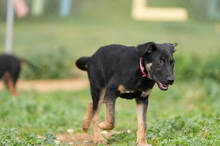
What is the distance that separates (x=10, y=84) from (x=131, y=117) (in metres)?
4.51

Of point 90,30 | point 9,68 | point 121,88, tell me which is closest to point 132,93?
point 121,88

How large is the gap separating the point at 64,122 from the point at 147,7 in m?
9.05

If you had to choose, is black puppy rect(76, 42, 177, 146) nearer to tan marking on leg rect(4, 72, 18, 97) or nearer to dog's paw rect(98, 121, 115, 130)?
dog's paw rect(98, 121, 115, 130)

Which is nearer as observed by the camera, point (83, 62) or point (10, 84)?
point (83, 62)

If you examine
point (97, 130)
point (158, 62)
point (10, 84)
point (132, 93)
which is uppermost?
point (158, 62)

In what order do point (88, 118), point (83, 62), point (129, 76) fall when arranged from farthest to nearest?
1. point (83, 62)
2. point (88, 118)
3. point (129, 76)

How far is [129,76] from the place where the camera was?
5.60m

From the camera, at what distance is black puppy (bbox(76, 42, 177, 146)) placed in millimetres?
5410

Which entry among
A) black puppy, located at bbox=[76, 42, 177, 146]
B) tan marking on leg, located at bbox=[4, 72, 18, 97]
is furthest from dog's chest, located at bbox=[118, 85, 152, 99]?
tan marking on leg, located at bbox=[4, 72, 18, 97]

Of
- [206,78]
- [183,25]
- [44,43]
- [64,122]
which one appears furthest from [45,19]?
[64,122]

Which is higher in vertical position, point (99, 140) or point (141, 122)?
point (141, 122)

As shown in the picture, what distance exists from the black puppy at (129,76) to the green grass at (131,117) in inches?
16.1

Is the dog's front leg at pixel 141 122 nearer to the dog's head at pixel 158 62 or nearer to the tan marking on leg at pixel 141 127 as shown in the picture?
the tan marking on leg at pixel 141 127

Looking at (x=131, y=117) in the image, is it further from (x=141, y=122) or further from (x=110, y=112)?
(x=110, y=112)
